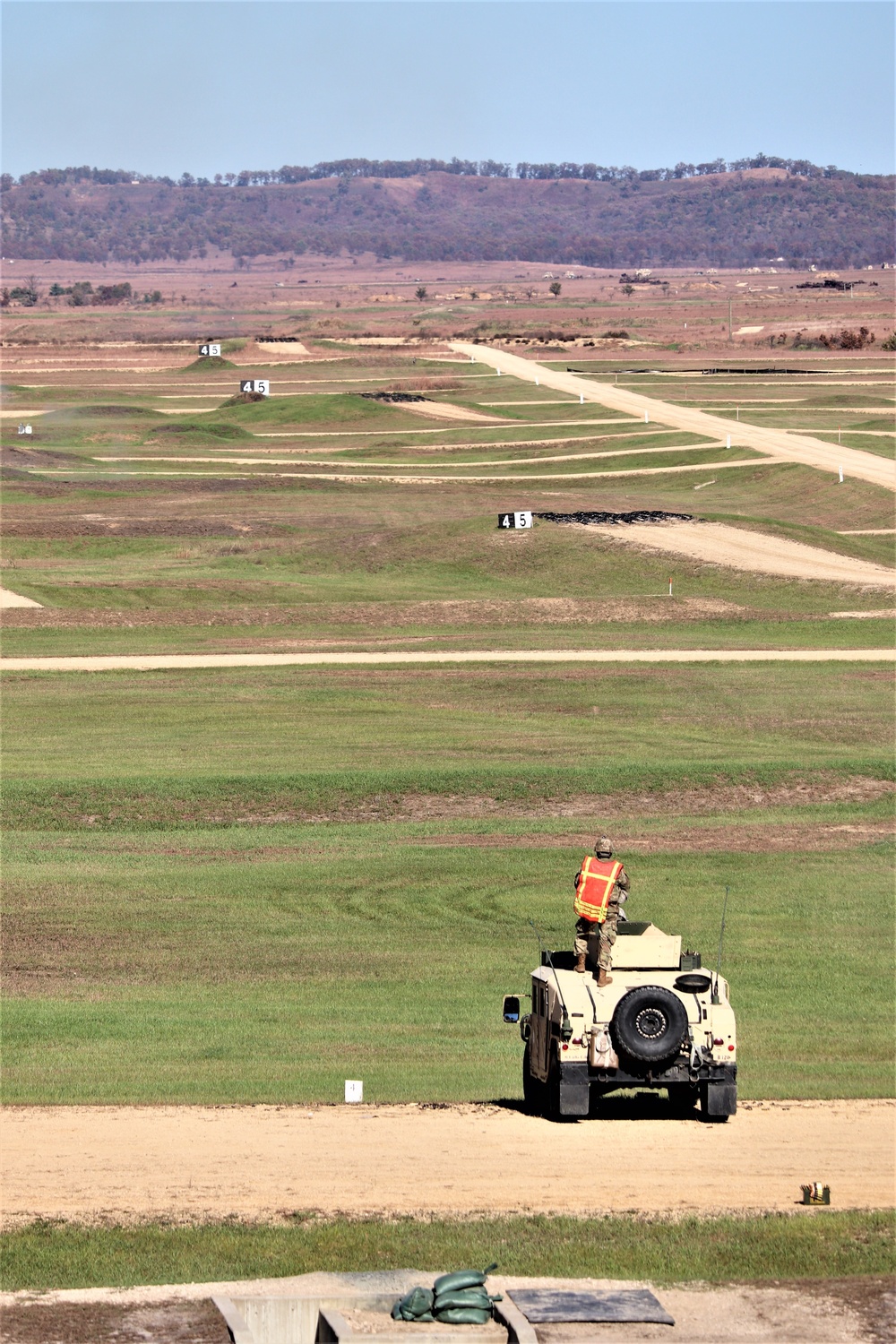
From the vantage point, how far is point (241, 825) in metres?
30.2

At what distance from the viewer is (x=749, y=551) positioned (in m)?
57.9

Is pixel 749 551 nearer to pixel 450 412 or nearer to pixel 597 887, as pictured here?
pixel 597 887

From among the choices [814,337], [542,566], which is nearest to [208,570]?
[542,566]

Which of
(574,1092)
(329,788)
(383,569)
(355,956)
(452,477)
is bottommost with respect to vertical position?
(355,956)

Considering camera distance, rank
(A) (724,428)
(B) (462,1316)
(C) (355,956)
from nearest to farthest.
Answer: (B) (462,1316), (C) (355,956), (A) (724,428)

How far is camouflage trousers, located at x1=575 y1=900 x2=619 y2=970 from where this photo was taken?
1580cm

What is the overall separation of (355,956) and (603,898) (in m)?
8.03

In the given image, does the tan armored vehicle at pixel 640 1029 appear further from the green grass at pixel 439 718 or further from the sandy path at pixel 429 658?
the sandy path at pixel 429 658

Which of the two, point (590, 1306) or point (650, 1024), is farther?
point (650, 1024)

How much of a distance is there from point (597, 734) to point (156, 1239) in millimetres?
22636

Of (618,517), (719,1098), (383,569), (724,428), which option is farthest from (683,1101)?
(724,428)

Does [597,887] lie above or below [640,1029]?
above

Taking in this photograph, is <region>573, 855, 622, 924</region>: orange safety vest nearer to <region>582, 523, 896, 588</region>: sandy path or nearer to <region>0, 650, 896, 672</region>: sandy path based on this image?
<region>0, 650, 896, 672</region>: sandy path

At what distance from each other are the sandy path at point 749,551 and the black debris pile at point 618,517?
2.08ft
